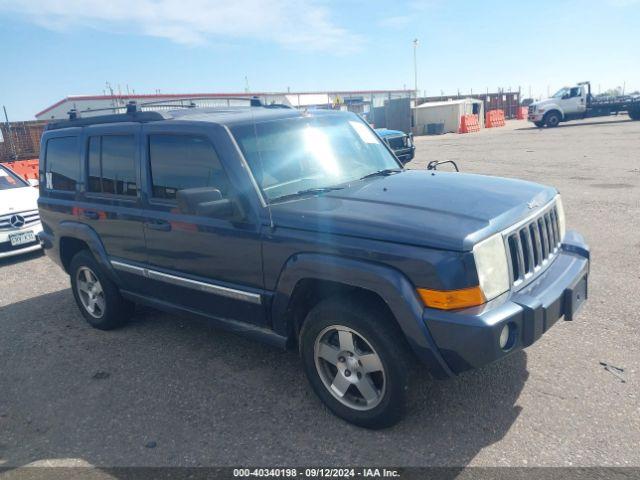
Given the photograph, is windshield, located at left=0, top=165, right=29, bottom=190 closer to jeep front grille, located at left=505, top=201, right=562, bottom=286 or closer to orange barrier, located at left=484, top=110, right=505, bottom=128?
jeep front grille, located at left=505, top=201, right=562, bottom=286

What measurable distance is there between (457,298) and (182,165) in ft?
7.30

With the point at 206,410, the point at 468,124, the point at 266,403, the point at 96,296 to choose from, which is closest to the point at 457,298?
the point at 266,403

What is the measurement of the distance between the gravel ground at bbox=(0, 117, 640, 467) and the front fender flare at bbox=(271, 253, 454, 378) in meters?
0.42

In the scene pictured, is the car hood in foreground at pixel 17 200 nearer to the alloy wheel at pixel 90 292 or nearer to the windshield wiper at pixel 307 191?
the alloy wheel at pixel 90 292

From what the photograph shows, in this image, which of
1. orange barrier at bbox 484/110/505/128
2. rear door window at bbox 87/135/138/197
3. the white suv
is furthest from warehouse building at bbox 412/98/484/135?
rear door window at bbox 87/135/138/197

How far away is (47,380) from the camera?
405 cm

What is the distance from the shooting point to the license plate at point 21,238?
299 inches

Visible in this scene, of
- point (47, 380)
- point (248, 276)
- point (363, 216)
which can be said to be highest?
point (363, 216)

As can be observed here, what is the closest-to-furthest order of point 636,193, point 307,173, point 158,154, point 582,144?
point 307,173
point 158,154
point 636,193
point 582,144

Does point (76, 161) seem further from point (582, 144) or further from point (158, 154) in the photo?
point (582, 144)

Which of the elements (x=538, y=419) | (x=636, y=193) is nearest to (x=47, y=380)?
(x=538, y=419)

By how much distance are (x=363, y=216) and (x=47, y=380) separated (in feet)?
9.54

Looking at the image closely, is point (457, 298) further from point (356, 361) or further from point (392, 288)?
point (356, 361)

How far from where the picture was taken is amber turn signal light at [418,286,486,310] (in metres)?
2.61
